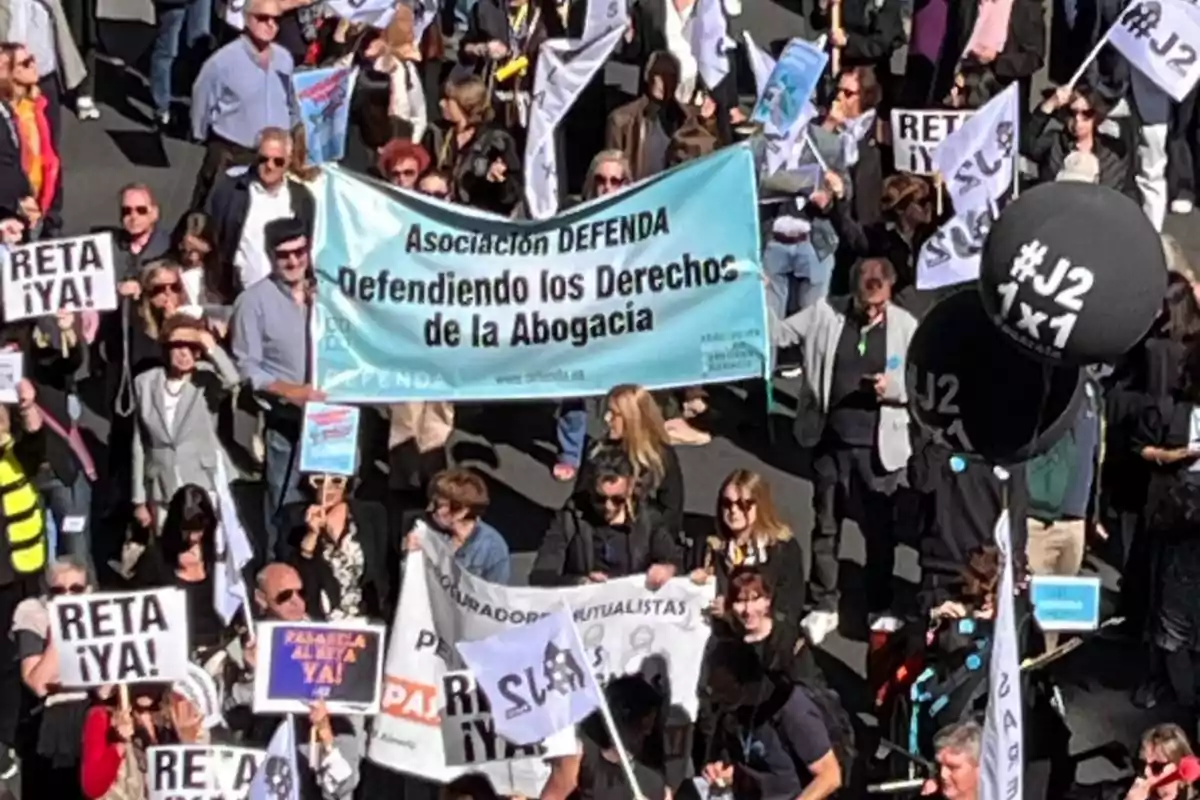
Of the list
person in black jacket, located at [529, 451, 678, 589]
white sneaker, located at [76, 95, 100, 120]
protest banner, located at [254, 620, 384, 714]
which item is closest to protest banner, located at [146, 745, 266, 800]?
protest banner, located at [254, 620, 384, 714]

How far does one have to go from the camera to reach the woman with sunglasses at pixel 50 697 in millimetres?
12523

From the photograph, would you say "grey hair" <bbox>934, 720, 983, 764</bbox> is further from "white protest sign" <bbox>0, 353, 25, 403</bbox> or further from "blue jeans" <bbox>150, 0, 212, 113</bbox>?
"blue jeans" <bbox>150, 0, 212, 113</bbox>

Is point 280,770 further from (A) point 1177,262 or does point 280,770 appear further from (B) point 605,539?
(A) point 1177,262

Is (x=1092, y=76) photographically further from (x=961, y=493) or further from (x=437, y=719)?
(x=437, y=719)

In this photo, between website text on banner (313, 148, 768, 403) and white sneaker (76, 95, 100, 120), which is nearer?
website text on banner (313, 148, 768, 403)

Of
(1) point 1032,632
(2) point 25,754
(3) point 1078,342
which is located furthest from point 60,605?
(3) point 1078,342

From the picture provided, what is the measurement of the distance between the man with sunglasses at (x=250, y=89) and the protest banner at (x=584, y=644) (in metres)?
4.57

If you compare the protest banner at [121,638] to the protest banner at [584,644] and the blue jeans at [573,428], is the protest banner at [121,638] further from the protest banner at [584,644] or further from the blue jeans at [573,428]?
the blue jeans at [573,428]

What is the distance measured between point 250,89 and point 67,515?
3063 mm

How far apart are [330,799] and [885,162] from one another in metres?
5.80

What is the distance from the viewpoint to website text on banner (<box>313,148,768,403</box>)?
14.4 meters

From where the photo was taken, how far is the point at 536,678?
37.5ft

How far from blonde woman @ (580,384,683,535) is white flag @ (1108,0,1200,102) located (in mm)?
4346

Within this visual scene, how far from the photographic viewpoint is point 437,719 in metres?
12.5
